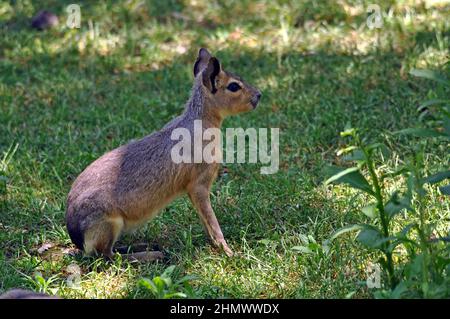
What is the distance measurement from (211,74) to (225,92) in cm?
15

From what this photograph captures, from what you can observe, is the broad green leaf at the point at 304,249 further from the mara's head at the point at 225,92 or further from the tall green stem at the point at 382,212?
the mara's head at the point at 225,92

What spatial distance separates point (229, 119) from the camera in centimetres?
716

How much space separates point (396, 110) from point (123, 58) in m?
2.81

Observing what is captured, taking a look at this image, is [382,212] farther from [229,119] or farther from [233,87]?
[229,119]

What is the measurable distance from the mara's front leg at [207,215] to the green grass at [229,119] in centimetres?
9

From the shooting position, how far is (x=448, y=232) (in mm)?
5000

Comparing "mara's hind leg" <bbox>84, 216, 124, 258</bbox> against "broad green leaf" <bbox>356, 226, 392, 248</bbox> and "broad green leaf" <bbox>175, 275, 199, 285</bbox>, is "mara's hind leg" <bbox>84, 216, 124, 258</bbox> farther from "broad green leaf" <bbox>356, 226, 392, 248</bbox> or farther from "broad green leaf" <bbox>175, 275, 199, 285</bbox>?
"broad green leaf" <bbox>356, 226, 392, 248</bbox>

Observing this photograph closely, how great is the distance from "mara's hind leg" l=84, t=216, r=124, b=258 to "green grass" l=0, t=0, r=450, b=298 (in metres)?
0.11

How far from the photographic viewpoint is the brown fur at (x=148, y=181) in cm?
520

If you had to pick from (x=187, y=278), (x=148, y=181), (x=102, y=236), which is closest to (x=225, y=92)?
(x=148, y=181)

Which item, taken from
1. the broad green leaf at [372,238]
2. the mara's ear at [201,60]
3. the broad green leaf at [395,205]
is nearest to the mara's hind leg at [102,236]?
the mara's ear at [201,60]

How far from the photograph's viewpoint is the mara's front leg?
5.34 m

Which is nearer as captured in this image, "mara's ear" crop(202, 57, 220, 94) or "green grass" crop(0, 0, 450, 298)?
"green grass" crop(0, 0, 450, 298)

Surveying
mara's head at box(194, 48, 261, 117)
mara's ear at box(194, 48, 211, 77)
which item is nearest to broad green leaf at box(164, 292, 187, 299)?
mara's head at box(194, 48, 261, 117)
